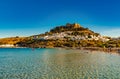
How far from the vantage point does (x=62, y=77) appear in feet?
133

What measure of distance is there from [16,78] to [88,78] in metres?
12.6

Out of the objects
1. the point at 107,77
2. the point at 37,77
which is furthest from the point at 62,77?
the point at 107,77

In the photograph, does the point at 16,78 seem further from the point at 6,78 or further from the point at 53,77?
the point at 53,77

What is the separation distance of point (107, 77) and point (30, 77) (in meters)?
13.8

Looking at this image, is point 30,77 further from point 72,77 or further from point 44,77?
point 72,77

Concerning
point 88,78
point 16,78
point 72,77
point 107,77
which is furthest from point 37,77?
point 107,77

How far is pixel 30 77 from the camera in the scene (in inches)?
1604

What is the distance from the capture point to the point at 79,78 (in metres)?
39.6

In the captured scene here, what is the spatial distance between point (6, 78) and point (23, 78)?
300 cm

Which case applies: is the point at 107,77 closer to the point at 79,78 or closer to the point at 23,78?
the point at 79,78

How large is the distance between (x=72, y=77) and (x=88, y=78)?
295cm

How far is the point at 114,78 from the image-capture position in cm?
3941

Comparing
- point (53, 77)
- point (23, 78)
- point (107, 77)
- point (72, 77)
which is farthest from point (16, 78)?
point (107, 77)

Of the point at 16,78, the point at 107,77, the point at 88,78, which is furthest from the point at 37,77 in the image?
the point at 107,77
